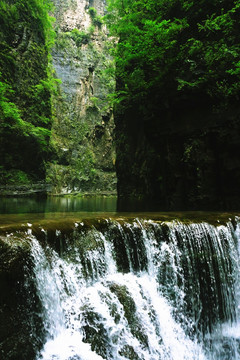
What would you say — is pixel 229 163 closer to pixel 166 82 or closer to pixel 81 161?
pixel 166 82

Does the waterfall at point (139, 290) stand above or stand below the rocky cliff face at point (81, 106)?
below

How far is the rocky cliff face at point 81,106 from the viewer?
48.7 m

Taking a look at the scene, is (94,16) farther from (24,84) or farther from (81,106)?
(24,84)

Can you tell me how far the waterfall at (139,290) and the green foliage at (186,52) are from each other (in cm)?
520

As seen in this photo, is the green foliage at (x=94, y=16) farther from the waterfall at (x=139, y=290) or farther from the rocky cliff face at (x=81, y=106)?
the waterfall at (x=139, y=290)

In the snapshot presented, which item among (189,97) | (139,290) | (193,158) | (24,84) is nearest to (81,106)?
(24,84)

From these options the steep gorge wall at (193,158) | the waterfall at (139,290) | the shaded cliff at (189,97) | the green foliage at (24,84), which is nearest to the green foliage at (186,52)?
the shaded cliff at (189,97)

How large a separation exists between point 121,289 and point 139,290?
1.45 feet

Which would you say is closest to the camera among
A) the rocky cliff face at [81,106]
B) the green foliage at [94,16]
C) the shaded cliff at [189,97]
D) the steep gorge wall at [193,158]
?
the shaded cliff at [189,97]

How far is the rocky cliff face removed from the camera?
1917 inches

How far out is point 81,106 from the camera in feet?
171

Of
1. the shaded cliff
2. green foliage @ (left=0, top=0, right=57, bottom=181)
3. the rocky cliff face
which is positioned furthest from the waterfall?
the rocky cliff face

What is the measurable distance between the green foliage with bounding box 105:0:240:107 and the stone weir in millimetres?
5041

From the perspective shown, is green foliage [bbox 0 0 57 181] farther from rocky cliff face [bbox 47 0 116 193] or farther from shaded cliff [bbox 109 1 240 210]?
rocky cliff face [bbox 47 0 116 193]
